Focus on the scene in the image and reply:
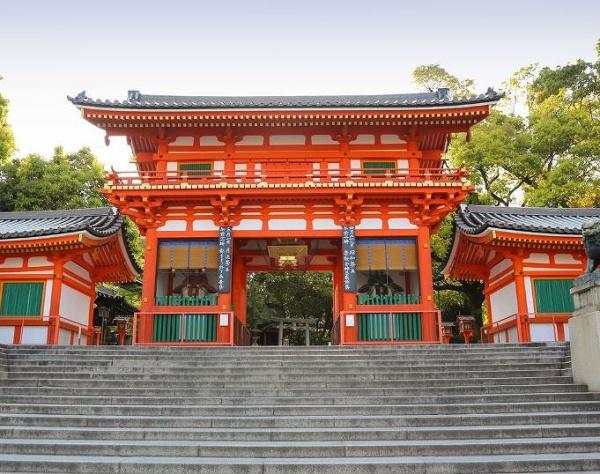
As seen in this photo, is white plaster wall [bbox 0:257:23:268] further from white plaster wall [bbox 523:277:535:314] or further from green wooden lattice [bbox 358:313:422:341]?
white plaster wall [bbox 523:277:535:314]

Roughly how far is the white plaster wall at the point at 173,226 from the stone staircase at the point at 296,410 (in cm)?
524

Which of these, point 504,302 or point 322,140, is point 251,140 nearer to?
point 322,140

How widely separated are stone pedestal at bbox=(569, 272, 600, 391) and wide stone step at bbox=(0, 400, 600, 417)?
3.02 feet

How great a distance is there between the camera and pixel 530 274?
55.3 ft

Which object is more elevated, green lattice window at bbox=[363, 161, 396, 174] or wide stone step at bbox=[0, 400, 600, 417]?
green lattice window at bbox=[363, 161, 396, 174]

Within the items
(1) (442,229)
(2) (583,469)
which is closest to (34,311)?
(2) (583,469)

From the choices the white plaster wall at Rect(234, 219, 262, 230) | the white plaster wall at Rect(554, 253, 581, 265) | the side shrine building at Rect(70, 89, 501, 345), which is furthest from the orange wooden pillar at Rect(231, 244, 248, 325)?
the white plaster wall at Rect(554, 253, 581, 265)

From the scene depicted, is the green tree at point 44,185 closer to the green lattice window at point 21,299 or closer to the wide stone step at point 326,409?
the green lattice window at point 21,299

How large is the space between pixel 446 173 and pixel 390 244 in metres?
2.96

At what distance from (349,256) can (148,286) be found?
21.1 ft

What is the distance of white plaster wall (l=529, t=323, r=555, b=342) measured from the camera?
53.7 feet

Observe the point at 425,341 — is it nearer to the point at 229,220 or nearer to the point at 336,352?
the point at 336,352

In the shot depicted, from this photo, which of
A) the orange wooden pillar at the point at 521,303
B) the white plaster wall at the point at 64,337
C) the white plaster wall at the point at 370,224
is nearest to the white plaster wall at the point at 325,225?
the white plaster wall at the point at 370,224

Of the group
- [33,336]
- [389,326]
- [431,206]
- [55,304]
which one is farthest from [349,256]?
[33,336]
